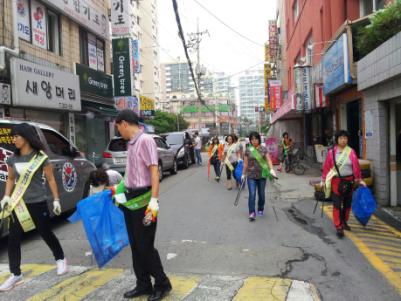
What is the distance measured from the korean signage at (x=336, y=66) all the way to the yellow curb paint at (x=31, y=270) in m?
8.38

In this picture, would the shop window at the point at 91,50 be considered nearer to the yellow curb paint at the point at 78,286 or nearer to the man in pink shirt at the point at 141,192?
the yellow curb paint at the point at 78,286

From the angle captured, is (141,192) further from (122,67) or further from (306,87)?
(122,67)

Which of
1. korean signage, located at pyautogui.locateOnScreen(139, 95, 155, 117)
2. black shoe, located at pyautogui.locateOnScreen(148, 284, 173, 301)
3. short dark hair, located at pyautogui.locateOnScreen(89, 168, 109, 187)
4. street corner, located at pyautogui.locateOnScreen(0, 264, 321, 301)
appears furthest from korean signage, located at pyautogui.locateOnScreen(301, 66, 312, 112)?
korean signage, located at pyautogui.locateOnScreen(139, 95, 155, 117)

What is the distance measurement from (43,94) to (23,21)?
2.59 metres

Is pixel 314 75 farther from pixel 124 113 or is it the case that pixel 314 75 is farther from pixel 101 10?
pixel 124 113

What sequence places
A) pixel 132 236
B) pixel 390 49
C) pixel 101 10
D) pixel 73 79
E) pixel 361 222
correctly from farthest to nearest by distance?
pixel 101 10 < pixel 73 79 < pixel 390 49 < pixel 361 222 < pixel 132 236

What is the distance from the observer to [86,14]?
18078 millimetres

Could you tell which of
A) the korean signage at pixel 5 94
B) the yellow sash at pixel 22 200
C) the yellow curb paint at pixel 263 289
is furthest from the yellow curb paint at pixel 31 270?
the korean signage at pixel 5 94

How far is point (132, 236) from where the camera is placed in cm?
395

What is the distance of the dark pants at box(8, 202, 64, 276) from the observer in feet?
14.9

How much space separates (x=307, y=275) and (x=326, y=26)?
13512 mm

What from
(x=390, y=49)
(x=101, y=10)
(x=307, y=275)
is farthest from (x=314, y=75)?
(x=307, y=275)

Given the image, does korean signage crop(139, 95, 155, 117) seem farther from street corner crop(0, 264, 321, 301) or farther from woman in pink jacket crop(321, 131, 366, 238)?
street corner crop(0, 264, 321, 301)

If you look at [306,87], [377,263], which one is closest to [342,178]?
[377,263]
